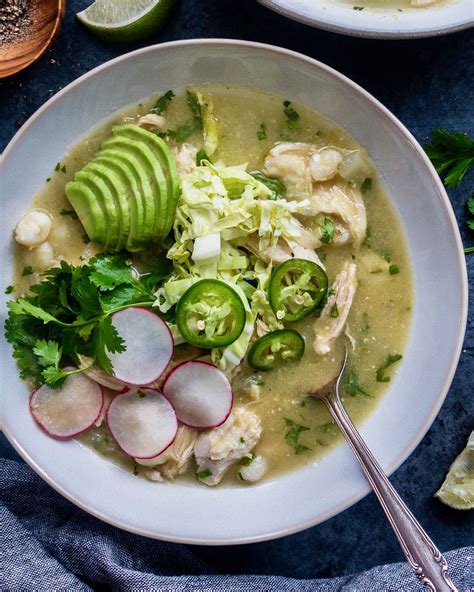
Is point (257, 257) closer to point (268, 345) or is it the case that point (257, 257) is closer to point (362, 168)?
point (268, 345)

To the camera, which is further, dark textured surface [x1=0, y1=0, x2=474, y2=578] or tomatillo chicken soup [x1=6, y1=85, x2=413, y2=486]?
dark textured surface [x1=0, y1=0, x2=474, y2=578]

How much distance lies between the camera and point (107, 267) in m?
2.94

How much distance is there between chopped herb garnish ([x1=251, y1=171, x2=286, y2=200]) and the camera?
3023 mm

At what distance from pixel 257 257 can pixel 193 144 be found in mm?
584

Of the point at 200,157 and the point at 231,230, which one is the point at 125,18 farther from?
the point at 231,230

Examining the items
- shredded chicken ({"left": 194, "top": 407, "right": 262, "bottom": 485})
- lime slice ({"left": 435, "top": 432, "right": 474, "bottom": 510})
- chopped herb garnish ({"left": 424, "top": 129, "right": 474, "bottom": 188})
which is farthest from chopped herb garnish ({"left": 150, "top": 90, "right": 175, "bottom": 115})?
lime slice ({"left": 435, "top": 432, "right": 474, "bottom": 510})

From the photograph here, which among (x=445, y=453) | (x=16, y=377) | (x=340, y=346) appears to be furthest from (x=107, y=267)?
(x=445, y=453)

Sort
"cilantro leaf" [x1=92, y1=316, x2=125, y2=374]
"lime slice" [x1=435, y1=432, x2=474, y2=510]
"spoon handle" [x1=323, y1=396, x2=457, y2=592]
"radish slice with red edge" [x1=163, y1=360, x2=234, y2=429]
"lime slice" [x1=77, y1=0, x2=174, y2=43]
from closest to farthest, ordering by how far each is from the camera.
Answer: "spoon handle" [x1=323, y1=396, x2=457, y2=592]
"cilantro leaf" [x1=92, y1=316, x2=125, y2=374]
"radish slice with red edge" [x1=163, y1=360, x2=234, y2=429]
"lime slice" [x1=77, y1=0, x2=174, y2=43]
"lime slice" [x1=435, y1=432, x2=474, y2=510]

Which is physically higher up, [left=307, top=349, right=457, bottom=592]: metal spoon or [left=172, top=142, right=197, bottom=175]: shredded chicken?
[left=172, top=142, right=197, bottom=175]: shredded chicken

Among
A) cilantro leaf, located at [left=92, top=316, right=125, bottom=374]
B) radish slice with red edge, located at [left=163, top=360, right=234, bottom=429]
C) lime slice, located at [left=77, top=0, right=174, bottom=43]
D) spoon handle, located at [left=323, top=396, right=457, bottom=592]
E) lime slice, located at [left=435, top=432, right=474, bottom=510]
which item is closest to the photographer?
spoon handle, located at [left=323, top=396, right=457, bottom=592]

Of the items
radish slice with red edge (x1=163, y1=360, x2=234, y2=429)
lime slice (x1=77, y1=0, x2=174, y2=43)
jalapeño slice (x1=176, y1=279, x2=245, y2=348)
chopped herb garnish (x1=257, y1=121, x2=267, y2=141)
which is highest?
lime slice (x1=77, y1=0, x2=174, y2=43)

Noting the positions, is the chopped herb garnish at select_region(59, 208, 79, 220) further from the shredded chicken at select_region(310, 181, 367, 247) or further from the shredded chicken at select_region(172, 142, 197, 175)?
the shredded chicken at select_region(310, 181, 367, 247)

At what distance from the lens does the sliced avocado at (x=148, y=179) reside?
113 inches

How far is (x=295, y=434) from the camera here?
3.10m
